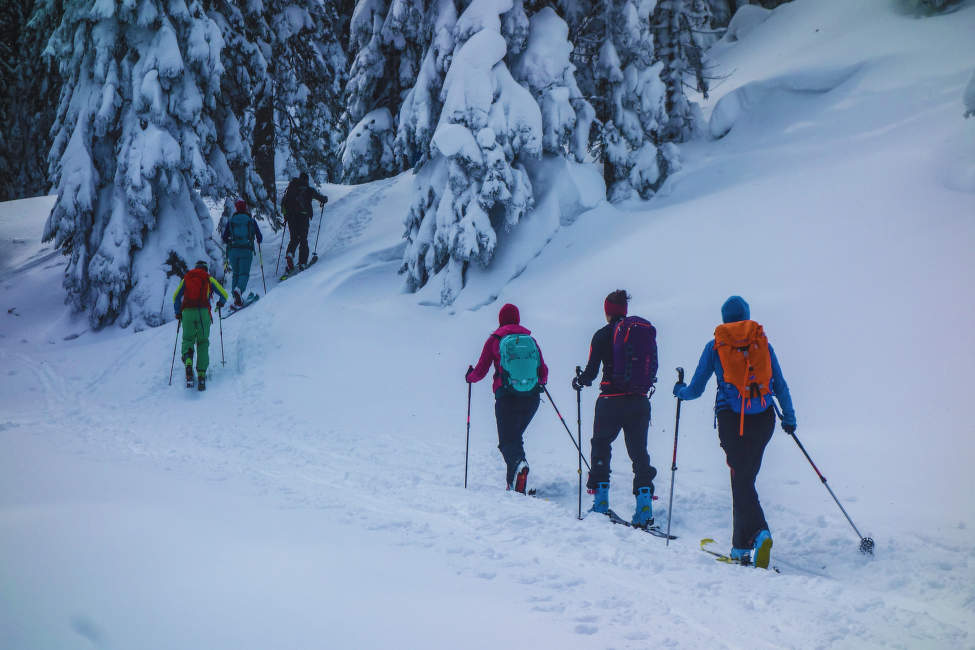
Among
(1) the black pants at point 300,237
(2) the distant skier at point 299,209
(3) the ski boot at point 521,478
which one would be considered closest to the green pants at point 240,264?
(2) the distant skier at point 299,209

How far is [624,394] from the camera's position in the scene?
5750mm

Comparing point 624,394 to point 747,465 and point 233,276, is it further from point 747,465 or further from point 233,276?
point 233,276

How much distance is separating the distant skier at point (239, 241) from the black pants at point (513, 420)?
9610 millimetres

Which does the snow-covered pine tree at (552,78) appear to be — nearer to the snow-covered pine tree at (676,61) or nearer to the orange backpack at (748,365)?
the snow-covered pine tree at (676,61)

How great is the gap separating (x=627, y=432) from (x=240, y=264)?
11209 mm

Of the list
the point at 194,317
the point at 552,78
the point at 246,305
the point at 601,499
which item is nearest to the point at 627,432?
the point at 601,499

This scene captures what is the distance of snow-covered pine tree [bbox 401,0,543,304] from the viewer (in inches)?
458

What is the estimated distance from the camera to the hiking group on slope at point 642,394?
4.80 m

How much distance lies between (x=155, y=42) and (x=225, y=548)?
540 inches

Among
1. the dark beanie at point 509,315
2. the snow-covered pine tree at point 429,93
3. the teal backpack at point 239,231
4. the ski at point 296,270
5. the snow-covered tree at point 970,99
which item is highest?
the snow-covered pine tree at point 429,93

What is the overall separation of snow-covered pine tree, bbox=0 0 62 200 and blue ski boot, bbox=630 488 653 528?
18281 mm

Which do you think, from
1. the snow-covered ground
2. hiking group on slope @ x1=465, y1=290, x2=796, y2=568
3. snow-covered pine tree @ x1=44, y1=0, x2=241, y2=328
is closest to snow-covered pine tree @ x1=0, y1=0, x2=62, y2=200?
snow-covered pine tree @ x1=44, y1=0, x2=241, y2=328

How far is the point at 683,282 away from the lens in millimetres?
10141

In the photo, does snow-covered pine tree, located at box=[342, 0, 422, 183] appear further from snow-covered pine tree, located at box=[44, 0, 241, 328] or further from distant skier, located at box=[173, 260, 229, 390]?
distant skier, located at box=[173, 260, 229, 390]
